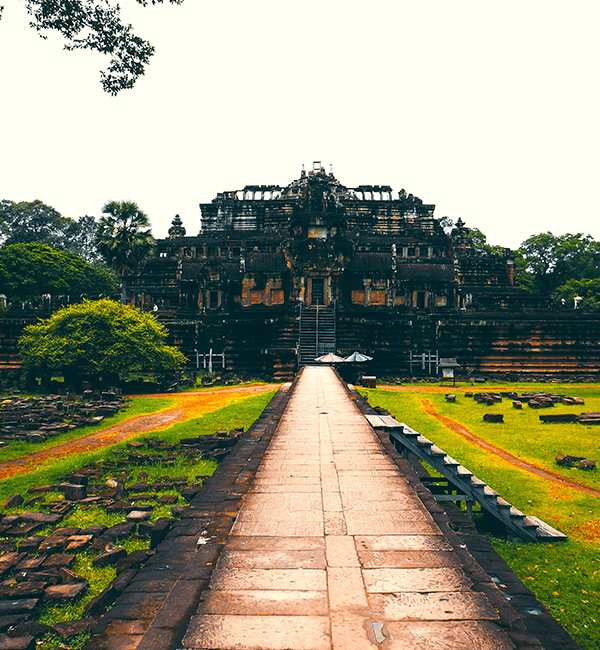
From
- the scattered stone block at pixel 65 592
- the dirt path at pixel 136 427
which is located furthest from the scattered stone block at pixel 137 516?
the dirt path at pixel 136 427

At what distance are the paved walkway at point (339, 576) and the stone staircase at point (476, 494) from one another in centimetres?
186

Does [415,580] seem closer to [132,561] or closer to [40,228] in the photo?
[132,561]

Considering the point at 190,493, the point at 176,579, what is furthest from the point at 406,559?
the point at 190,493

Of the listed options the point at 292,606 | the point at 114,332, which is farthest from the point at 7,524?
the point at 114,332

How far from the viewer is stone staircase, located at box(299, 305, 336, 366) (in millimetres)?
28773

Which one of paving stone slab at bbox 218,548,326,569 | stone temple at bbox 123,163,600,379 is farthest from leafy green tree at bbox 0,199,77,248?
paving stone slab at bbox 218,548,326,569

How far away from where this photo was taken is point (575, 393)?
2422 cm

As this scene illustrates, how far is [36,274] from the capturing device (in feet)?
166

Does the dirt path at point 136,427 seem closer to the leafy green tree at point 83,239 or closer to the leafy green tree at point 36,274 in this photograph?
the leafy green tree at point 36,274

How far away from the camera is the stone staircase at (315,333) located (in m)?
28.8

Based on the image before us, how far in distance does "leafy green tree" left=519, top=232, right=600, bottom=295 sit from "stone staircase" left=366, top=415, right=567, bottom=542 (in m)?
57.4

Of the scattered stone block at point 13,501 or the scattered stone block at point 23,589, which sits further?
the scattered stone block at point 13,501

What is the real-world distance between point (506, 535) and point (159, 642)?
21.8 feet

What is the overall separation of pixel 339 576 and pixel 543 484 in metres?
7.92
